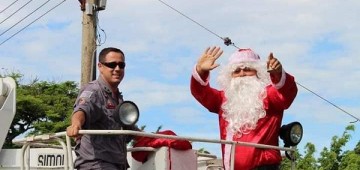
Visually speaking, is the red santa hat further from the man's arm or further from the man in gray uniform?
the man's arm

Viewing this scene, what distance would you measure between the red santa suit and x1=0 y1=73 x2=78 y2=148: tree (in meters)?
13.7

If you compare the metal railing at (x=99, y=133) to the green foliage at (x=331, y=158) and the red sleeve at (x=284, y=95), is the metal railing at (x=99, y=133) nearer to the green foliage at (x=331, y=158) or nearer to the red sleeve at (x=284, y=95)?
the red sleeve at (x=284, y=95)

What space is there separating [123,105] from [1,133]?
1606mm

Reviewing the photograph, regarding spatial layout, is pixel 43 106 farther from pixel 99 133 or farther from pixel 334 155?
pixel 99 133

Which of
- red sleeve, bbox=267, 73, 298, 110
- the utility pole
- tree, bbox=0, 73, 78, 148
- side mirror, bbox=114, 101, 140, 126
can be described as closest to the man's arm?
side mirror, bbox=114, 101, 140, 126

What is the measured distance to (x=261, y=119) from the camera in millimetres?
5828

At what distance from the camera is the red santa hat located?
6.14 metres

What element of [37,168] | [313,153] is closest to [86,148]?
[37,168]

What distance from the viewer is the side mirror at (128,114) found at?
4.91m

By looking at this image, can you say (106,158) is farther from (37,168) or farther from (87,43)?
(87,43)

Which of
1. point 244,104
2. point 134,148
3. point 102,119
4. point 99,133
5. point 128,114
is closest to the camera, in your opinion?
point 99,133

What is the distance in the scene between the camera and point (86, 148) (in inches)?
199

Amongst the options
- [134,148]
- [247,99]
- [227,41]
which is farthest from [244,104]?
[227,41]

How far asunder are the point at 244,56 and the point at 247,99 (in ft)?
1.17
